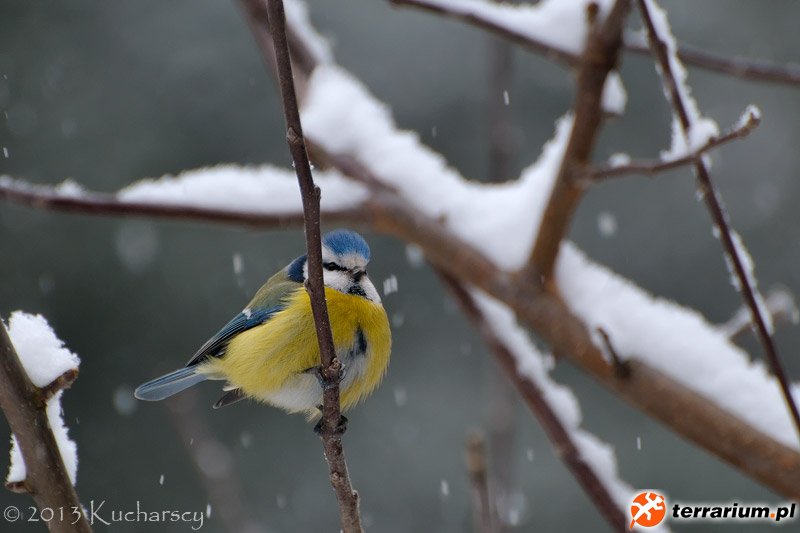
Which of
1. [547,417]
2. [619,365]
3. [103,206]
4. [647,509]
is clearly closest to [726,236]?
[619,365]

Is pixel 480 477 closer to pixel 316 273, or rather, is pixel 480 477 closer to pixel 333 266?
pixel 316 273

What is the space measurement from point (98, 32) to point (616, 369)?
5.76 m

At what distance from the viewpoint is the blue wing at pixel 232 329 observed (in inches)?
85.6

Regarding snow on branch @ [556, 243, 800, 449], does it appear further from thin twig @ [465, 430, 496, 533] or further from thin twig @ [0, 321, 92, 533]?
thin twig @ [0, 321, 92, 533]

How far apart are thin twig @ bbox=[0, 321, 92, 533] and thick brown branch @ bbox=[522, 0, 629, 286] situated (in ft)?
3.49

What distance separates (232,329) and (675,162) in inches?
50.9

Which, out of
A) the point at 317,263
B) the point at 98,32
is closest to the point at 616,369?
the point at 317,263

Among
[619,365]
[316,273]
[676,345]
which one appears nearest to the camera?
[316,273]

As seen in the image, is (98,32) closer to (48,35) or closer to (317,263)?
(48,35)

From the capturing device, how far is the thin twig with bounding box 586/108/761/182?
1.23 meters

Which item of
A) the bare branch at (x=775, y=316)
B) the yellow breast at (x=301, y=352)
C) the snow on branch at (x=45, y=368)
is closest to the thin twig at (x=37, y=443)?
the snow on branch at (x=45, y=368)

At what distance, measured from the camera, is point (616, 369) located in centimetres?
164

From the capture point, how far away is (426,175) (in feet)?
A: 7.37

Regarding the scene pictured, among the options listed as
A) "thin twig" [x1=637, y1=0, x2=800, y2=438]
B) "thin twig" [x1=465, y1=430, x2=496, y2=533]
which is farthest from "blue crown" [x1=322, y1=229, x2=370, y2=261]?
"thin twig" [x1=637, y1=0, x2=800, y2=438]
